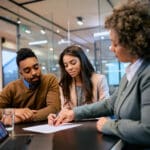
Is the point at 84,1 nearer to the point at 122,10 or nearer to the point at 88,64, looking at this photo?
the point at 88,64

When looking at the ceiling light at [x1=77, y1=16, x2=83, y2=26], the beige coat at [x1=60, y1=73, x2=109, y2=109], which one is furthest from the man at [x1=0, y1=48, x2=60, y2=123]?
the ceiling light at [x1=77, y1=16, x2=83, y2=26]

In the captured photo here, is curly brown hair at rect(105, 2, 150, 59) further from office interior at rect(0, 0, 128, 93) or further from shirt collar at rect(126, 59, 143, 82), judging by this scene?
office interior at rect(0, 0, 128, 93)

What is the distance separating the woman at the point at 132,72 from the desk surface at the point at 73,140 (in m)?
0.06

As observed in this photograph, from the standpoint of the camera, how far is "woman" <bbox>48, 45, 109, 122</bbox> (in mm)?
1960

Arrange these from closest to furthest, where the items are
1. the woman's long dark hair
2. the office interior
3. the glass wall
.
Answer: the woman's long dark hair
the office interior
the glass wall

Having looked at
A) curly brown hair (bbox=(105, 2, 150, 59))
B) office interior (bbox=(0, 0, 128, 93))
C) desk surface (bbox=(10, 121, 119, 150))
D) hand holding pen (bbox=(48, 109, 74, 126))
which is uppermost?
office interior (bbox=(0, 0, 128, 93))

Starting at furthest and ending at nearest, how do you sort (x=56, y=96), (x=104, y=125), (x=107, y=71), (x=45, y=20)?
(x=45, y=20)
(x=107, y=71)
(x=56, y=96)
(x=104, y=125)

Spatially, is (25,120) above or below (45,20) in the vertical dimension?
below

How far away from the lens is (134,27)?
1.02m

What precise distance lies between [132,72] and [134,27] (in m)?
0.20

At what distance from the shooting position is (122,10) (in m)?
1.07

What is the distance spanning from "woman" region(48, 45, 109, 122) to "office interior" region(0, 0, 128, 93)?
173 centimetres

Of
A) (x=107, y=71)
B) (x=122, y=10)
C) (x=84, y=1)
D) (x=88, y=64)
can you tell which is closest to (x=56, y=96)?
(x=88, y=64)

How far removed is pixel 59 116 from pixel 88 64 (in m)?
0.83
